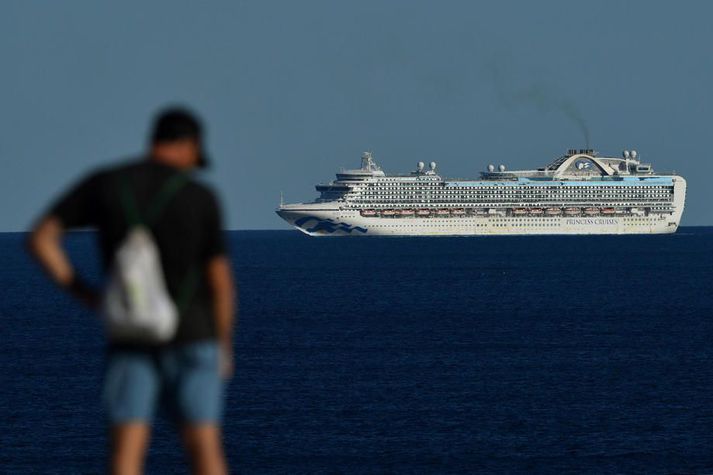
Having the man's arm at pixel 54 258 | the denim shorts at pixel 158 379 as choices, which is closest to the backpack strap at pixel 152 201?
the man's arm at pixel 54 258

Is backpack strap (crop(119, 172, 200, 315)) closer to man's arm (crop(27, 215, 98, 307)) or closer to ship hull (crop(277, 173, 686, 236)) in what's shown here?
man's arm (crop(27, 215, 98, 307))

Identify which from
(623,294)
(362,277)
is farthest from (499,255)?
(623,294)

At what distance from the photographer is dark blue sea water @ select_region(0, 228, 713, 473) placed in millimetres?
29328

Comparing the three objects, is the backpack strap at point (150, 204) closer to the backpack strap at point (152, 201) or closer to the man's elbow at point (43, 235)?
the backpack strap at point (152, 201)

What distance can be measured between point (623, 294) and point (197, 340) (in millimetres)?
74932

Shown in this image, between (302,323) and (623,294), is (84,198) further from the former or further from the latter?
(623,294)

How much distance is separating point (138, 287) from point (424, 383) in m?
35.0

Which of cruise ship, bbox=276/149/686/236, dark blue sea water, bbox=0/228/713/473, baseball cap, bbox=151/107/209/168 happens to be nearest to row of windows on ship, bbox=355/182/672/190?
cruise ship, bbox=276/149/686/236

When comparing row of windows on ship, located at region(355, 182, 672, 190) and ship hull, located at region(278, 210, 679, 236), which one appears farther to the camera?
ship hull, located at region(278, 210, 679, 236)

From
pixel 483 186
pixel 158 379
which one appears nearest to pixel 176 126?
pixel 158 379

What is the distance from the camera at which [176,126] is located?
17.8 feet

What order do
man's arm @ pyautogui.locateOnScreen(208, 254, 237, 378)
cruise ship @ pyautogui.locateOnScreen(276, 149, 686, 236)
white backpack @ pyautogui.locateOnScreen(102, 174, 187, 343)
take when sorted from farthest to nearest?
cruise ship @ pyautogui.locateOnScreen(276, 149, 686, 236), man's arm @ pyautogui.locateOnScreen(208, 254, 237, 378), white backpack @ pyautogui.locateOnScreen(102, 174, 187, 343)

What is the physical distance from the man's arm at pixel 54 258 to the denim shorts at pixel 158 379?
0.82ft

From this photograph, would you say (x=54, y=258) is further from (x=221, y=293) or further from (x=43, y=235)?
(x=221, y=293)
